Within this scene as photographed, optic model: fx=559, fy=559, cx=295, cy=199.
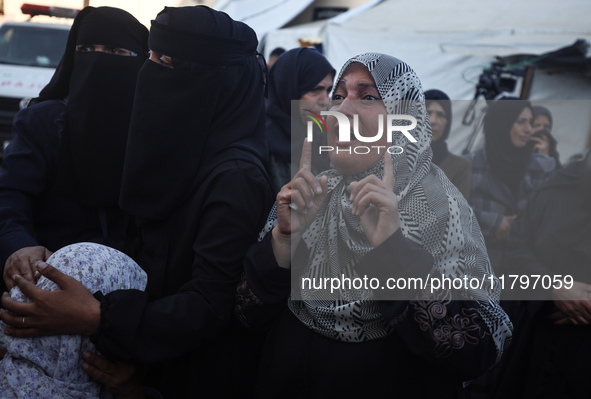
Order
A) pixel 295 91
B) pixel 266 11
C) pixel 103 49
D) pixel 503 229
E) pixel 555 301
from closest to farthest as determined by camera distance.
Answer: pixel 103 49 < pixel 555 301 < pixel 295 91 < pixel 503 229 < pixel 266 11

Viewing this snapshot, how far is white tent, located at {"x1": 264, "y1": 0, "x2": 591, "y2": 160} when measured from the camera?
6.79 metres

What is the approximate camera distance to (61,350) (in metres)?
1.46

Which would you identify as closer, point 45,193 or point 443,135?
point 45,193

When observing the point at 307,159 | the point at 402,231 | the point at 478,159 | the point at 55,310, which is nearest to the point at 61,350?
the point at 55,310

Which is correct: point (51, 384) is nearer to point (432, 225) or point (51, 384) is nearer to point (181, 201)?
point (181, 201)

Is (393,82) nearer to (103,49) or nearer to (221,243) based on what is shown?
(221,243)

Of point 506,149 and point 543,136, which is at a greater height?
point 506,149

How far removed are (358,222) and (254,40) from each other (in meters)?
0.74

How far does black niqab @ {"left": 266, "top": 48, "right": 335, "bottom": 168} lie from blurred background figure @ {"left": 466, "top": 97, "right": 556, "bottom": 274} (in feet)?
4.65

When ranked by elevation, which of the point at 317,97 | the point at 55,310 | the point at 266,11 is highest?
the point at 55,310

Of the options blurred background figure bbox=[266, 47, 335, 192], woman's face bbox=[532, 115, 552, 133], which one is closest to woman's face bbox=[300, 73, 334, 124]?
blurred background figure bbox=[266, 47, 335, 192]

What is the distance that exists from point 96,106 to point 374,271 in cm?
133

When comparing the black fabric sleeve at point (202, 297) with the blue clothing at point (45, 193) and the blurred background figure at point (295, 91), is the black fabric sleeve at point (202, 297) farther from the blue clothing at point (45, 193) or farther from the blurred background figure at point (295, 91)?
Result: the blurred background figure at point (295, 91)

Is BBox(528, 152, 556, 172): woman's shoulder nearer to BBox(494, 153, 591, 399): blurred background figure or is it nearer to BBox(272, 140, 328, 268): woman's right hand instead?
BBox(494, 153, 591, 399): blurred background figure
